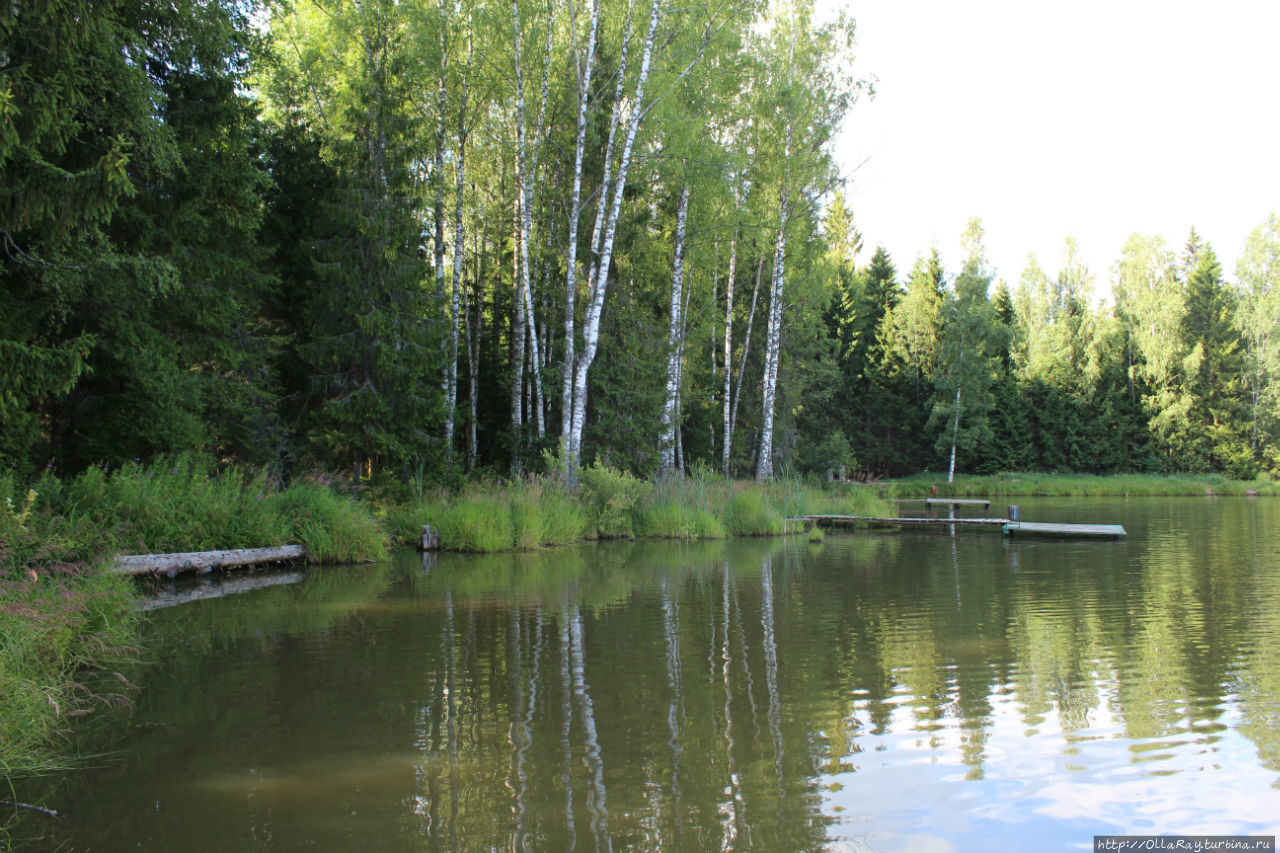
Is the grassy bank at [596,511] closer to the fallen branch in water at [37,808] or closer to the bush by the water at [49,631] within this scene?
the bush by the water at [49,631]

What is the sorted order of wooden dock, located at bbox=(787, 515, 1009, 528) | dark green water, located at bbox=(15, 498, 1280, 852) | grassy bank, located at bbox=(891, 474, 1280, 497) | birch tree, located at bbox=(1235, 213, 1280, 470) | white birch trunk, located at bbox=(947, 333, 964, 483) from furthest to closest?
birch tree, located at bbox=(1235, 213, 1280, 470), white birch trunk, located at bbox=(947, 333, 964, 483), grassy bank, located at bbox=(891, 474, 1280, 497), wooden dock, located at bbox=(787, 515, 1009, 528), dark green water, located at bbox=(15, 498, 1280, 852)

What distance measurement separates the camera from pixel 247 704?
5082 mm

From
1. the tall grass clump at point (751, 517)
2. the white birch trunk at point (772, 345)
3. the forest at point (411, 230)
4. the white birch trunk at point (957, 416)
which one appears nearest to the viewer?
the forest at point (411, 230)

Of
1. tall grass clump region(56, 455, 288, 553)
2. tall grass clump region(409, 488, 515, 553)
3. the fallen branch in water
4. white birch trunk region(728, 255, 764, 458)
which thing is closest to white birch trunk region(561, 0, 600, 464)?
tall grass clump region(409, 488, 515, 553)

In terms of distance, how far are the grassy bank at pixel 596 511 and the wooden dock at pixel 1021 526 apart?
892 millimetres

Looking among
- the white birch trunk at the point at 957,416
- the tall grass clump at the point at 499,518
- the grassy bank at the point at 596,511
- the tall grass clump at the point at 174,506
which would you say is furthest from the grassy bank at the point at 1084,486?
the tall grass clump at the point at 174,506

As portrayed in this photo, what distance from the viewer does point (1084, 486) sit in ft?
124

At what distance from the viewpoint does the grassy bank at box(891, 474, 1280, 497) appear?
122ft

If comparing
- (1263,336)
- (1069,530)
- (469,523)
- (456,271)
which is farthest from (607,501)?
(1263,336)

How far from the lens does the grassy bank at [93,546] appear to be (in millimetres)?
4594

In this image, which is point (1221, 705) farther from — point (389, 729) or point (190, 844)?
point (190, 844)

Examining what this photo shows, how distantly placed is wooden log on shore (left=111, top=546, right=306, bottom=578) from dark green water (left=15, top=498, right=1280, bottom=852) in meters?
1.03

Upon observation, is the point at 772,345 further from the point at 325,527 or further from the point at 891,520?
the point at 325,527

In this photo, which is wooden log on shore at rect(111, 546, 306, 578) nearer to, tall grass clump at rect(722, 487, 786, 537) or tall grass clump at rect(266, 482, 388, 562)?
tall grass clump at rect(266, 482, 388, 562)
